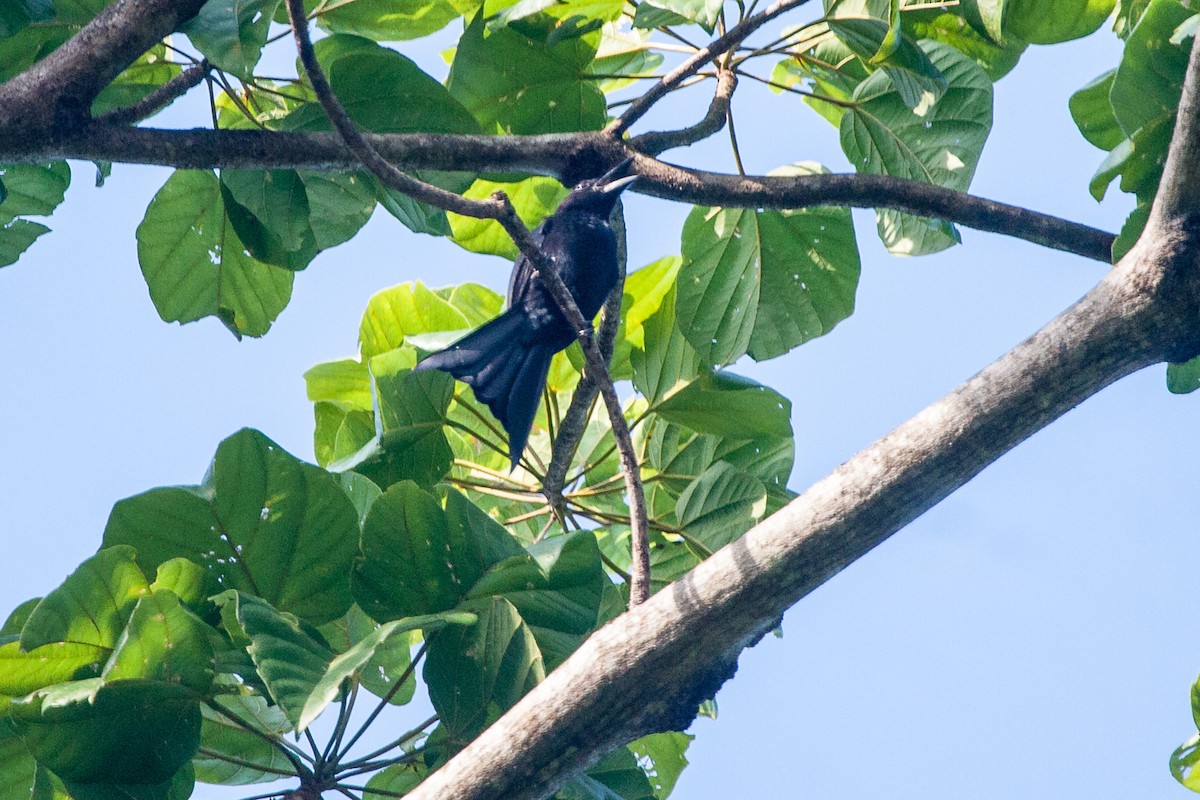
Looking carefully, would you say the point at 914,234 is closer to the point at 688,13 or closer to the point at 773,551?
the point at 688,13

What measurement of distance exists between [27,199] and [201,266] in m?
0.34

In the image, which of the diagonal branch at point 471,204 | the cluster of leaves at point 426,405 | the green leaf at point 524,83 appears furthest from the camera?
the green leaf at point 524,83

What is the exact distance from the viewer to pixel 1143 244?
4.70 ft

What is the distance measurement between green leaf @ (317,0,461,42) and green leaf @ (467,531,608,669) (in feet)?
3.41

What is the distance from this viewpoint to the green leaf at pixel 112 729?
4.54ft

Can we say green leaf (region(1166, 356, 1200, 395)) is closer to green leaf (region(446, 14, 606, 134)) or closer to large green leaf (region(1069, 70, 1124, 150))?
large green leaf (region(1069, 70, 1124, 150))

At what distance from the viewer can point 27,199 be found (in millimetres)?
2146

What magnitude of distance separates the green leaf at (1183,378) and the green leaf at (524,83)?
111cm

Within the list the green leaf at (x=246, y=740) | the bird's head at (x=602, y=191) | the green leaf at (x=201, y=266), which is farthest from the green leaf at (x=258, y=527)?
the green leaf at (x=201, y=266)

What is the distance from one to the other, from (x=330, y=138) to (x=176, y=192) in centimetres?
66

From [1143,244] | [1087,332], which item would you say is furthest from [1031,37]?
[1087,332]

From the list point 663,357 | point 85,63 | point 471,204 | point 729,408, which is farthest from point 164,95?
point 729,408

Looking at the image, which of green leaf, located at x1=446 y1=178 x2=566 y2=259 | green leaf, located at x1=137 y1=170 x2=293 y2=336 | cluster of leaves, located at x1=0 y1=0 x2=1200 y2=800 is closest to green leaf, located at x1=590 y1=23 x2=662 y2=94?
cluster of leaves, located at x1=0 y1=0 x2=1200 y2=800

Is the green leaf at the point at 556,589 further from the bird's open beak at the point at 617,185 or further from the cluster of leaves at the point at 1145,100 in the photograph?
the cluster of leaves at the point at 1145,100
